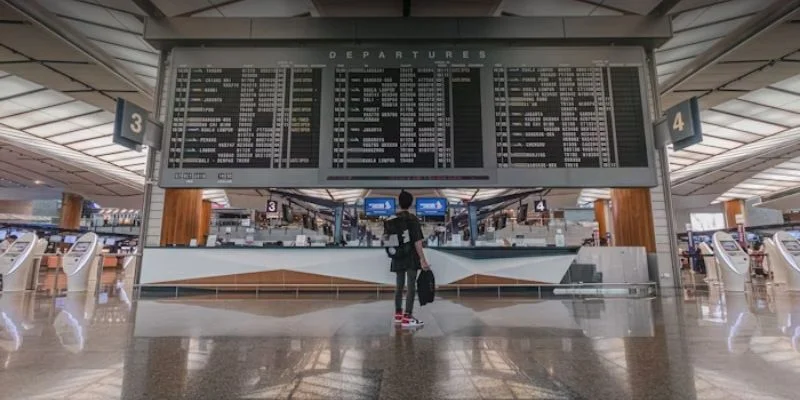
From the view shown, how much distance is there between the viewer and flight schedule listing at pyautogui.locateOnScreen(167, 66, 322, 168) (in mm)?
6258

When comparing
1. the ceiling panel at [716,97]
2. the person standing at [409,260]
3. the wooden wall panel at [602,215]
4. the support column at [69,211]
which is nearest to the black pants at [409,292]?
the person standing at [409,260]

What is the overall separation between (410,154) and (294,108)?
6.77ft

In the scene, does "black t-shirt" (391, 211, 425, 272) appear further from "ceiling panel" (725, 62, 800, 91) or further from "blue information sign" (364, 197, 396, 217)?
"ceiling panel" (725, 62, 800, 91)

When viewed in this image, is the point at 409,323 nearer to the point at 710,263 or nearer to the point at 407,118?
the point at 407,118

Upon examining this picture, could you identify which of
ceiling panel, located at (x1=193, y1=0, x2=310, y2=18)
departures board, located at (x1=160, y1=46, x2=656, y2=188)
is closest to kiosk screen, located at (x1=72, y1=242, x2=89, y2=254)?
departures board, located at (x1=160, y1=46, x2=656, y2=188)

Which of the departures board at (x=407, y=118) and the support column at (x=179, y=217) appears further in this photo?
the support column at (x=179, y=217)

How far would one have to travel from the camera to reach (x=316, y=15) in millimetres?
7488

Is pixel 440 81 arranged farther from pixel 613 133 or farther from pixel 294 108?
pixel 613 133

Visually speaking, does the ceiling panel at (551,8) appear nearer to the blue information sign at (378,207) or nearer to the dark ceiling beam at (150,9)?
the blue information sign at (378,207)

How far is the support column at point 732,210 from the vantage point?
26.1 metres

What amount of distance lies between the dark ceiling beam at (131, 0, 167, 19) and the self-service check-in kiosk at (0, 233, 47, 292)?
16.5 ft

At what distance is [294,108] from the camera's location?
6414 mm

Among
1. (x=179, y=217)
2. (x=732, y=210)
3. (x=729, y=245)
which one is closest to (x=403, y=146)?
(x=179, y=217)

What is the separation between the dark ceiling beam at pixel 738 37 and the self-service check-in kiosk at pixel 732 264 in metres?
3.66
